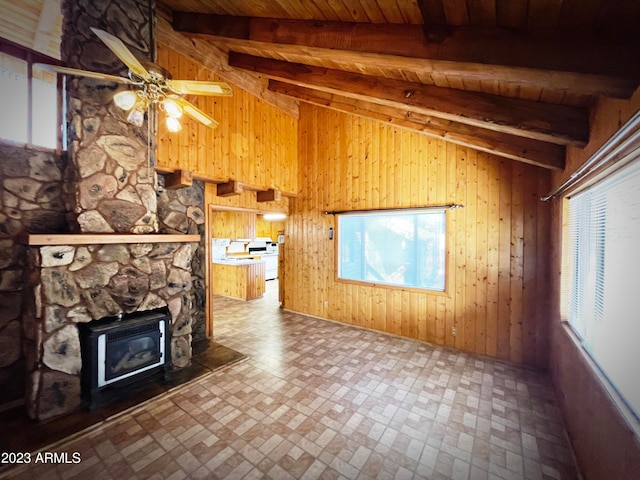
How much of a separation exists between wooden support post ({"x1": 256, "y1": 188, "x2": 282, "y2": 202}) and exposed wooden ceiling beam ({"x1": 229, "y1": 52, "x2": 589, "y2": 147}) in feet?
5.92

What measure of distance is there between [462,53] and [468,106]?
0.83 metres

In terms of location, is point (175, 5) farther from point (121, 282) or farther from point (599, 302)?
point (599, 302)

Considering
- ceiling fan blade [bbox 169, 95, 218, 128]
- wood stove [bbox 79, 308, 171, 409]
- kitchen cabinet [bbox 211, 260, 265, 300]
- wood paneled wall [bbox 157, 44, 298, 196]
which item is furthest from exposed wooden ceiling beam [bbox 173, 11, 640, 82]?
kitchen cabinet [bbox 211, 260, 265, 300]

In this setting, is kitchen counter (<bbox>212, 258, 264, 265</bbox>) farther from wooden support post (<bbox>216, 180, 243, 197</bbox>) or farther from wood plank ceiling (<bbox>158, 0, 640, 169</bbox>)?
wood plank ceiling (<bbox>158, 0, 640, 169</bbox>)

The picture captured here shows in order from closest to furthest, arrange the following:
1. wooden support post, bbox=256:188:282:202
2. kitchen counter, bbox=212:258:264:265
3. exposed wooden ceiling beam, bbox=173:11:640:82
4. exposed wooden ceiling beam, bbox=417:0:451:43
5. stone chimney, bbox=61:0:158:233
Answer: exposed wooden ceiling beam, bbox=173:11:640:82, exposed wooden ceiling beam, bbox=417:0:451:43, stone chimney, bbox=61:0:158:233, wooden support post, bbox=256:188:282:202, kitchen counter, bbox=212:258:264:265

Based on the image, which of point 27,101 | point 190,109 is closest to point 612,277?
point 190,109

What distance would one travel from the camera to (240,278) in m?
6.34

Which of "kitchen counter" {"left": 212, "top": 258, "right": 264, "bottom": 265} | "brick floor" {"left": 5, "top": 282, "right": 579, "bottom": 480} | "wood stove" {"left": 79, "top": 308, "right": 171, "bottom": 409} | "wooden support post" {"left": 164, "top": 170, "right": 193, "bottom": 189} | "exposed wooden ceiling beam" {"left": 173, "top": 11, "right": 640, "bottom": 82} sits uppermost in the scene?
"exposed wooden ceiling beam" {"left": 173, "top": 11, "right": 640, "bottom": 82}

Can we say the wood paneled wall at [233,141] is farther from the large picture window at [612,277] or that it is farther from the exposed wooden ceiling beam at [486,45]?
the large picture window at [612,277]

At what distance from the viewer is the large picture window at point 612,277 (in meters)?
1.20

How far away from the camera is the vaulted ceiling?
3.81 ft

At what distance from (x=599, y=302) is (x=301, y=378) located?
2.66 m

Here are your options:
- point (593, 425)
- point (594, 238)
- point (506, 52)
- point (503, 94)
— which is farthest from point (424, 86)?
point (593, 425)

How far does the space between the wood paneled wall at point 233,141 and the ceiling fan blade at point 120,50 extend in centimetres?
121
